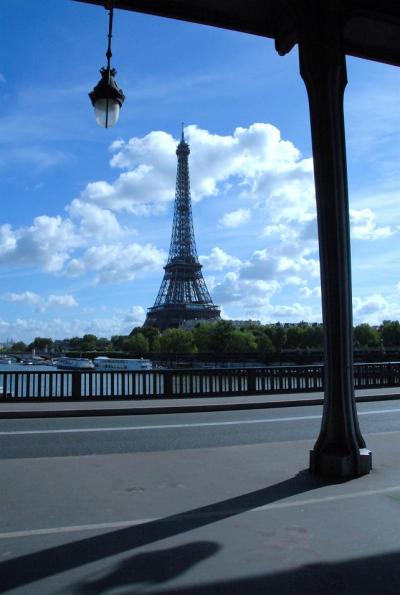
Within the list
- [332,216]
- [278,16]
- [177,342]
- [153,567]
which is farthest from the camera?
[177,342]

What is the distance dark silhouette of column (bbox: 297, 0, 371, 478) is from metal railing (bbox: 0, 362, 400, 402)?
980cm

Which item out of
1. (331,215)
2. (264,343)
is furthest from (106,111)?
(264,343)

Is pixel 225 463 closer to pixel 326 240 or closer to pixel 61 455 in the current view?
pixel 61 455

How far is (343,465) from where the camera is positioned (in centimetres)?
698

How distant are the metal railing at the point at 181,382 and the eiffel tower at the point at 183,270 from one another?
376 feet

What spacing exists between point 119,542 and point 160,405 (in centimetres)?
1022

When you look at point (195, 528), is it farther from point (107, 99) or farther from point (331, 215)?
point (107, 99)

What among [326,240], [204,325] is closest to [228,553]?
[326,240]

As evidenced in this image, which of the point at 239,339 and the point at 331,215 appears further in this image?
the point at 239,339

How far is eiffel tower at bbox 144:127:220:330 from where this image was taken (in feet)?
450

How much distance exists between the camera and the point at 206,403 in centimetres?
1555

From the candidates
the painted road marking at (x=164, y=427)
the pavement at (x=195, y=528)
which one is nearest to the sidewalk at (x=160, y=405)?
the painted road marking at (x=164, y=427)

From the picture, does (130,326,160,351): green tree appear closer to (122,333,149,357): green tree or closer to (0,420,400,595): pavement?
(122,333,149,357): green tree

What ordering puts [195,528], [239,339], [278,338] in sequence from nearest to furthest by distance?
[195,528] → [239,339] → [278,338]
